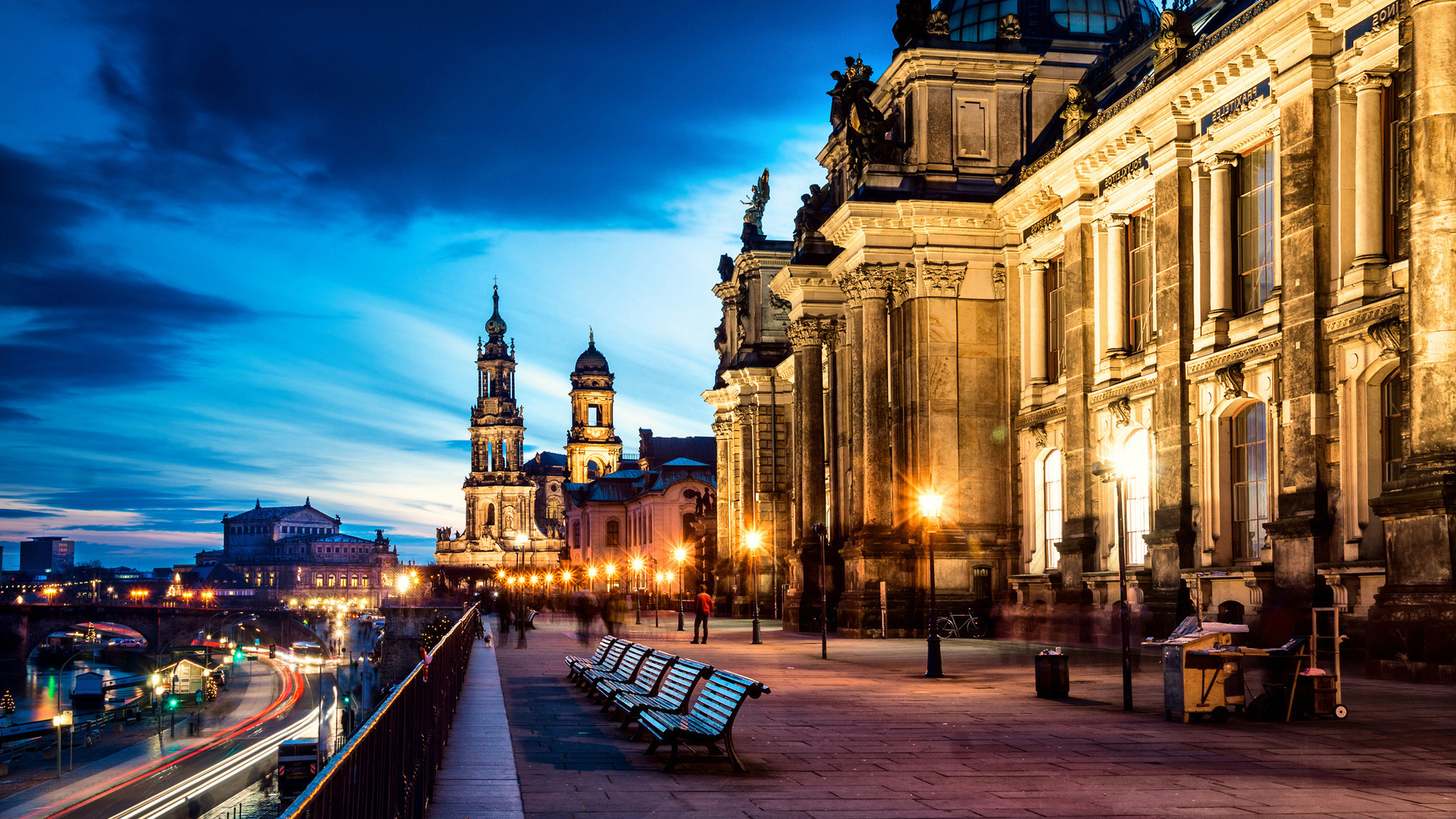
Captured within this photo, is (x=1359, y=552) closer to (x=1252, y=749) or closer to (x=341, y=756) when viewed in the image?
(x=1252, y=749)

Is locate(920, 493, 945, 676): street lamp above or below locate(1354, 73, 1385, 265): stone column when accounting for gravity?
below

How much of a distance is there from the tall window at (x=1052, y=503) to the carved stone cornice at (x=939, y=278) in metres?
6.29

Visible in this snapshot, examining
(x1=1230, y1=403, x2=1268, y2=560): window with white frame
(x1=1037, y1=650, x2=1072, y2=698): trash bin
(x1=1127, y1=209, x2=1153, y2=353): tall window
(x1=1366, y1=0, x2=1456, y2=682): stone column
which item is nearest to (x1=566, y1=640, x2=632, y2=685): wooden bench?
(x1=1037, y1=650, x2=1072, y2=698): trash bin

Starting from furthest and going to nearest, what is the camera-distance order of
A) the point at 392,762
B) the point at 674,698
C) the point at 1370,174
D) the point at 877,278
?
the point at 877,278 < the point at 1370,174 < the point at 674,698 < the point at 392,762

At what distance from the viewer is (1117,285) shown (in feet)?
132

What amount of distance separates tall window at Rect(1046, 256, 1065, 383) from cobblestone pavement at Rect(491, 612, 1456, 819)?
68.3 ft

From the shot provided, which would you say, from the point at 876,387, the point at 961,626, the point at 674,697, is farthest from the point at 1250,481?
the point at 674,697

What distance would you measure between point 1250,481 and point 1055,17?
25.3 meters

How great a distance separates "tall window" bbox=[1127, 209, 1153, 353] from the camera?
128 ft

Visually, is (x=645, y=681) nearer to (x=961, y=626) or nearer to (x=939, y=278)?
(x=961, y=626)

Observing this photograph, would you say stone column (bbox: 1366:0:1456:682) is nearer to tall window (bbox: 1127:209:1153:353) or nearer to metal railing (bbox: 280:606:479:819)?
tall window (bbox: 1127:209:1153:353)

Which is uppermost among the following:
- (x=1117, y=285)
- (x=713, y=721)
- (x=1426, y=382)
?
(x=1117, y=285)

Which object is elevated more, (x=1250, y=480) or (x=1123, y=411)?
(x=1123, y=411)

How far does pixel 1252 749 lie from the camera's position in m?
15.9
